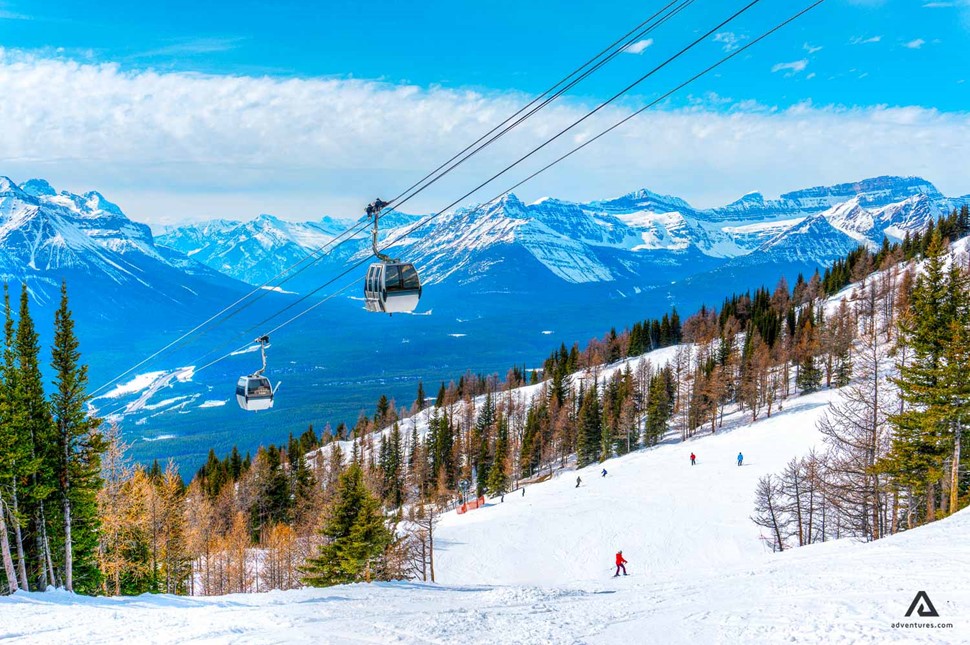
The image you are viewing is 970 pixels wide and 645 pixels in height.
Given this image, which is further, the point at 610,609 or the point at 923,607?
the point at 610,609

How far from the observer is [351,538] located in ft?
103

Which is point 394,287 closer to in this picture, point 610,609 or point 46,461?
point 610,609

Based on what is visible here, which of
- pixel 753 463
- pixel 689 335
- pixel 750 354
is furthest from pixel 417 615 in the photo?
pixel 689 335

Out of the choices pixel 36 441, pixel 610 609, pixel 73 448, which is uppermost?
pixel 36 441

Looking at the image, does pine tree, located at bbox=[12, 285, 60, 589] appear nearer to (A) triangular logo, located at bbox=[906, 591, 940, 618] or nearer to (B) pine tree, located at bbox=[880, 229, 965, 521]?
(A) triangular logo, located at bbox=[906, 591, 940, 618]

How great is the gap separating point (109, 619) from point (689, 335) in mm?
125159

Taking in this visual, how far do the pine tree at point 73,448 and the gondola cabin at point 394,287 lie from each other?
21932mm

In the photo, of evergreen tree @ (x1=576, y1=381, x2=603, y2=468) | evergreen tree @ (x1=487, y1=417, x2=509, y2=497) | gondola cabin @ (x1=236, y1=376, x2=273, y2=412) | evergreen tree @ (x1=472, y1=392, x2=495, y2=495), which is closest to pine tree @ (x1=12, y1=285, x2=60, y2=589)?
gondola cabin @ (x1=236, y1=376, x2=273, y2=412)

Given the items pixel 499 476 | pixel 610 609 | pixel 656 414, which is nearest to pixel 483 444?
pixel 499 476

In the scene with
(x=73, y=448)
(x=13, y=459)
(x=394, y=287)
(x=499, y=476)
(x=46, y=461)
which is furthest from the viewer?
(x=499, y=476)

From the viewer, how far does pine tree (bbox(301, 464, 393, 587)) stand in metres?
31.0

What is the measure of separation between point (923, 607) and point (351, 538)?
25004mm

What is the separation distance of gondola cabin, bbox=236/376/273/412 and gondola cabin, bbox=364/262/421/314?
811cm

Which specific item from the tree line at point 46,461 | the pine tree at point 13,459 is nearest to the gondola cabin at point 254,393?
the tree line at point 46,461
